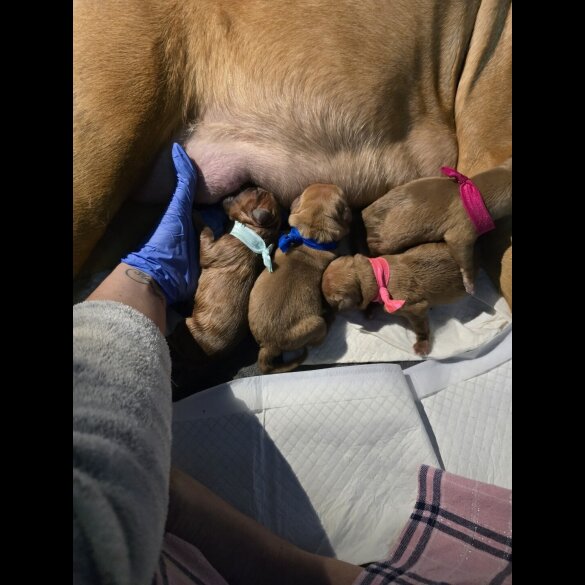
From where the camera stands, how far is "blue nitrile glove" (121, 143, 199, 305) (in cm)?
211

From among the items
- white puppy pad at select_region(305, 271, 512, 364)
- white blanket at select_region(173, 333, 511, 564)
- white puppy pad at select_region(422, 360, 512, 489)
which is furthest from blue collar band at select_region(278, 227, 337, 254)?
white puppy pad at select_region(422, 360, 512, 489)

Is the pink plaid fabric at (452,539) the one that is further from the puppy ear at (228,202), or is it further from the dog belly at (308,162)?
the puppy ear at (228,202)

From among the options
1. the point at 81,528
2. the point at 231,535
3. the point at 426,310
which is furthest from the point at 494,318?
the point at 81,528

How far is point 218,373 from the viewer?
7.58 ft

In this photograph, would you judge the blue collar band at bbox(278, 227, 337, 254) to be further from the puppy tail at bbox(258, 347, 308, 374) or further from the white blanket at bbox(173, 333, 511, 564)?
the white blanket at bbox(173, 333, 511, 564)

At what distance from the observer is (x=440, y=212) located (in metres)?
2.24

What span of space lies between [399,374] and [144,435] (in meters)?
1.46

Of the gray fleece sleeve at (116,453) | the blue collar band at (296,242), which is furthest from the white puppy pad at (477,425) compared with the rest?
the gray fleece sleeve at (116,453)

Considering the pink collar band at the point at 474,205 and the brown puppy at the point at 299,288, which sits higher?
the pink collar band at the point at 474,205

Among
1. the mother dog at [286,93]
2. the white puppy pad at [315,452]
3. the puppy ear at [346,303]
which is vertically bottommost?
the white puppy pad at [315,452]

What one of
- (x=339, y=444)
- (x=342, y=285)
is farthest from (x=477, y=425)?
(x=342, y=285)

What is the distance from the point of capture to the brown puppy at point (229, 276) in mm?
2154

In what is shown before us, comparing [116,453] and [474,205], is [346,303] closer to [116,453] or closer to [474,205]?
[474,205]

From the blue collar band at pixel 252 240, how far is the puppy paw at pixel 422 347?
793 mm
